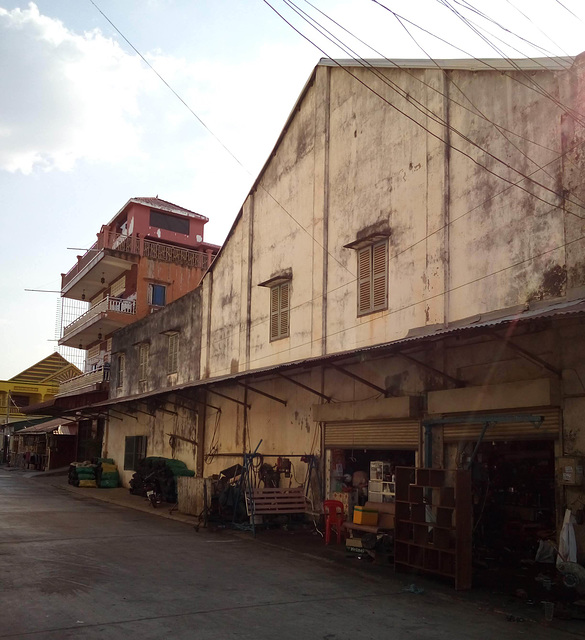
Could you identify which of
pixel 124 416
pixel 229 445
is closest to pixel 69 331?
pixel 124 416

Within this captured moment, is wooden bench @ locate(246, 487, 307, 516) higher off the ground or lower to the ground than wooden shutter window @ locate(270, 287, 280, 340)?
lower

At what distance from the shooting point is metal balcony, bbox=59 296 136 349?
1236 inches

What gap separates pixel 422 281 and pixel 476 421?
302cm

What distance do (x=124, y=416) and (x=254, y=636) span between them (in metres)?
22.7

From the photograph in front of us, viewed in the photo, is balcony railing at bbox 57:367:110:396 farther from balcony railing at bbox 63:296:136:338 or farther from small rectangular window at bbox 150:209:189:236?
small rectangular window at bbox 150:209:189:236

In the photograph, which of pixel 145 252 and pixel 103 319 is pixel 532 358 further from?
pixel 145 252

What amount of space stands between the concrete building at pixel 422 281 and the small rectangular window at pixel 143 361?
7.02 m

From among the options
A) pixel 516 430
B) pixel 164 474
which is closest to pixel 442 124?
pixel 516 430

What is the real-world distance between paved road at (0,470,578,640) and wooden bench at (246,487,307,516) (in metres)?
1.15

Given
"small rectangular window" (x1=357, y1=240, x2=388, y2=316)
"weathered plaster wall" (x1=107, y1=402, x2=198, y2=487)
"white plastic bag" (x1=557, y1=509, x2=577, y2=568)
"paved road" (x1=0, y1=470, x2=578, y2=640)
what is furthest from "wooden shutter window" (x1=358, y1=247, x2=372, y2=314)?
"weathered plaster wall" (x1=107, y1=402, x2=198, y2=487)

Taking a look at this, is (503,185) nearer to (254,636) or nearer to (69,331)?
(254,636)

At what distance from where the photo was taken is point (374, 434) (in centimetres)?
1334

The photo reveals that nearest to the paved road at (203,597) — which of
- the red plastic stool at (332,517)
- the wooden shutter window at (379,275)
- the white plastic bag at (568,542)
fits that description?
the red plastic stool at (332,517)

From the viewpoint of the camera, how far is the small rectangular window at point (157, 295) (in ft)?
107
